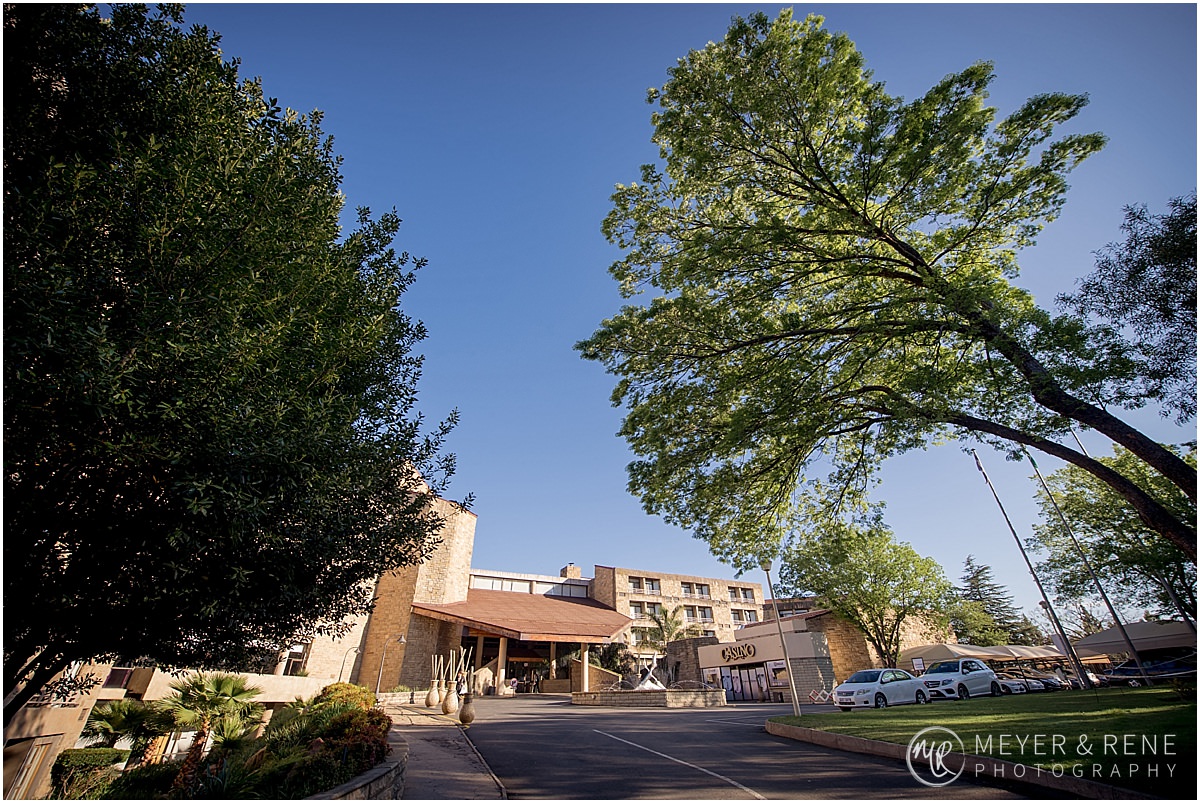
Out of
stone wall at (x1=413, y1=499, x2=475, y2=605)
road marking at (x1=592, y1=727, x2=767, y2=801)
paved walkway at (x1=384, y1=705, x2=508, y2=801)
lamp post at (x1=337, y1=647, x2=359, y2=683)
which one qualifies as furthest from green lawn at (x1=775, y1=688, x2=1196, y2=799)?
stone wall at (x1=413, y1=499, x2=475, y2=605)

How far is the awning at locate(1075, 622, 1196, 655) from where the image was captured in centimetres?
2442

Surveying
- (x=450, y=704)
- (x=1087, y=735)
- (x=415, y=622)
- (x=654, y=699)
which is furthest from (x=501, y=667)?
(x=1087, y=735)

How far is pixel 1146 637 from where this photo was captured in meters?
25.3

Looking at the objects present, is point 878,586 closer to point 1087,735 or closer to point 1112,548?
point 1112,548

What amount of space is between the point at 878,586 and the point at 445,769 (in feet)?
111

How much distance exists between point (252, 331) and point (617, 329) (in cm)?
810

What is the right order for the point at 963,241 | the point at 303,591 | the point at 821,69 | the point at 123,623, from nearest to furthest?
the point at 123,623, the point at 303,591, the point at 821,69, the point at 963,241

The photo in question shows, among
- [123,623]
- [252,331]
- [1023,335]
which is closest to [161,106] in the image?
[252,331]

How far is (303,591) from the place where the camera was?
6.27m

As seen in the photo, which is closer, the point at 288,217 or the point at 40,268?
the point at 40,268

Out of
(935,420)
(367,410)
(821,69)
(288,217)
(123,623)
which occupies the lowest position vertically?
(123,623)

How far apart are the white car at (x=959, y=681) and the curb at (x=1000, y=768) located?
13958 millimetres

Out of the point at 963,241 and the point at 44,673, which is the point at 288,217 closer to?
the point at 44,673

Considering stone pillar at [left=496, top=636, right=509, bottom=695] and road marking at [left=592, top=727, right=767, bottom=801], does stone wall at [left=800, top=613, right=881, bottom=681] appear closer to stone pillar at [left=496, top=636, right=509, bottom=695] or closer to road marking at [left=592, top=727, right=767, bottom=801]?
stone pillar at [left=496, top=636, right=509, bottom=695]
